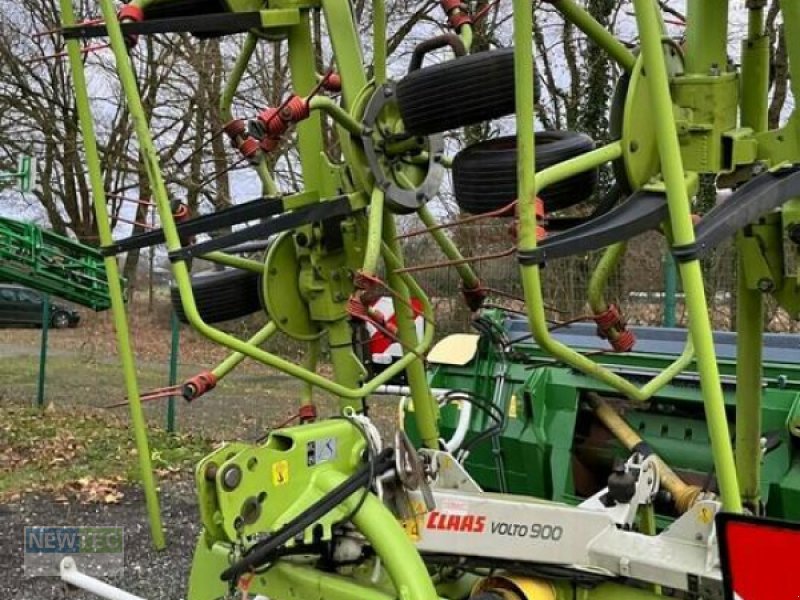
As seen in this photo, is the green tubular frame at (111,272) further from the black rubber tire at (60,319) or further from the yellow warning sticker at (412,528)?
the black rubber tire at (60,319)

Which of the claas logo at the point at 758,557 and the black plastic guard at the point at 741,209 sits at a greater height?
the black plastic guard at the point at 741,209

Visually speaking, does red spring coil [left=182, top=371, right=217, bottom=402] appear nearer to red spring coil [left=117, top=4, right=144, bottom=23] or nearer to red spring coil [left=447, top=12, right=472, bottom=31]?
red spring coil [left=117, top=4, right=144, bottom=23]

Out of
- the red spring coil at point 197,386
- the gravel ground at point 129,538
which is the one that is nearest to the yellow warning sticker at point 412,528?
the red spring coil at point 197,386

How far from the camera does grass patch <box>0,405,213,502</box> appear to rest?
25.2ft

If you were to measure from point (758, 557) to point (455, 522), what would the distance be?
130 cm

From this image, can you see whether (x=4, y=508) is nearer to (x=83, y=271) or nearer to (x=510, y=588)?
(x=510, y=588)

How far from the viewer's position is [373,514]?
317cm

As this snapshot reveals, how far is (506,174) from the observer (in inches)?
113

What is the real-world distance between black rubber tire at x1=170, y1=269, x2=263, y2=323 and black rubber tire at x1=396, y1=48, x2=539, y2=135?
4.00 feet

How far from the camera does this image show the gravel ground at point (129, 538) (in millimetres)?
5398

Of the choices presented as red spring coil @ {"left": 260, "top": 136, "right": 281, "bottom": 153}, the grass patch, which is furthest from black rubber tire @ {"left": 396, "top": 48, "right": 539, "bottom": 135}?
the grass patch

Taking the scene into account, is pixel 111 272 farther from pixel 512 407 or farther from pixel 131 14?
pixel 512 407

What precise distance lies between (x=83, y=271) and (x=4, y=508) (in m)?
8.89

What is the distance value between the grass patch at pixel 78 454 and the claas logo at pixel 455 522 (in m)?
4.62
